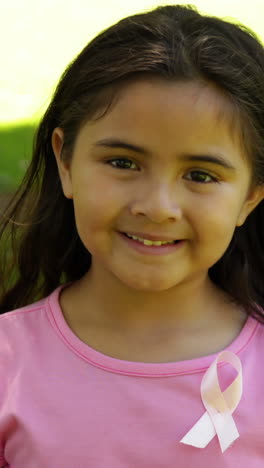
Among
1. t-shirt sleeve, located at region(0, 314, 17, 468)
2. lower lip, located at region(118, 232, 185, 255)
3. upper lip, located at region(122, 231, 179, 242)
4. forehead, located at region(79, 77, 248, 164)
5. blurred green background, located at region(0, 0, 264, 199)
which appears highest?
forehead, located at region(79, 77, 248, 164)

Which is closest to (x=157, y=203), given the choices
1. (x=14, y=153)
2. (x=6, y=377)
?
(x=6, y=377)

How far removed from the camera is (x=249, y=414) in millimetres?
2496

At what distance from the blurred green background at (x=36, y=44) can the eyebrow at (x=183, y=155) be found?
2.85 metres

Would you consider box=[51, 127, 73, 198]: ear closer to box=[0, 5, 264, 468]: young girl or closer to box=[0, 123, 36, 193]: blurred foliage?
box=[0, 5, 264, 468]: young girl

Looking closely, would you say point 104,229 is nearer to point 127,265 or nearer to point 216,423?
point 127,265

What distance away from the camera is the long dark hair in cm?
242

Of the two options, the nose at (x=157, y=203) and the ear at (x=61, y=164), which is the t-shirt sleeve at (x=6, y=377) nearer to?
the ear at (x=61, y=164)

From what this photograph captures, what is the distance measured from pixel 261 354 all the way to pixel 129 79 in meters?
0.81

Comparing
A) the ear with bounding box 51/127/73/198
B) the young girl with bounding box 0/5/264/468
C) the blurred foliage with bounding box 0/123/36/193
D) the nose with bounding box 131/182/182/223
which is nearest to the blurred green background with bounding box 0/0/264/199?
the blurred foliage with bounding box 0/123/36/193

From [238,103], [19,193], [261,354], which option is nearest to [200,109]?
[238,103]

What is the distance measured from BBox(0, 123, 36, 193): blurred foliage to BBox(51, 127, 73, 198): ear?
249 centimetres

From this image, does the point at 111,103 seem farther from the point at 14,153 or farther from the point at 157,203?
the point at 14,153

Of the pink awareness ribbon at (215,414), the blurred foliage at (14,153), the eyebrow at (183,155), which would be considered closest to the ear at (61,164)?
the eyebrow at (183,155)

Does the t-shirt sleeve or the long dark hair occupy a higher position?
the long dark hair
